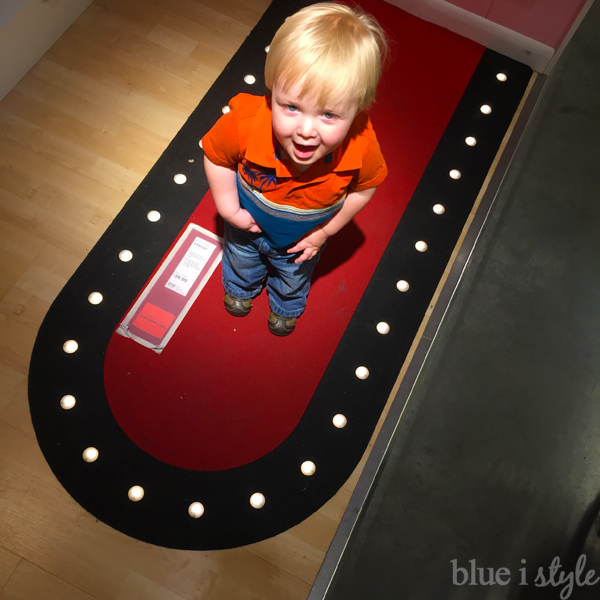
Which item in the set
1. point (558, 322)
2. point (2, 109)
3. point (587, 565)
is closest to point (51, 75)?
point (2, 109)

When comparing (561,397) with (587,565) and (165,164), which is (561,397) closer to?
(587,565)

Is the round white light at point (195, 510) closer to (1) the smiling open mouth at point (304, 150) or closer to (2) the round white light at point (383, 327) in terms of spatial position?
(2) the round white light at point (383, 327)

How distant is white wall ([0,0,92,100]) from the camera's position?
1916mm

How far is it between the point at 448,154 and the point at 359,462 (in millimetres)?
1220

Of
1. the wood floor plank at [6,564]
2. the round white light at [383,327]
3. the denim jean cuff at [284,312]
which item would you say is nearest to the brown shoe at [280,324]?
the denim jean cuff at [284,312]

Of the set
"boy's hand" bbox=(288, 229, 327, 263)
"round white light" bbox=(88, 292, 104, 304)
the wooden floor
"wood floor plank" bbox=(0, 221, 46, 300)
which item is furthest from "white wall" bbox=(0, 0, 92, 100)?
"boy's hand" bbox=(288, 229, 327, 263)

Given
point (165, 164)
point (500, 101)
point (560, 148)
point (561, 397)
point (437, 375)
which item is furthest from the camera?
point (500, 101)

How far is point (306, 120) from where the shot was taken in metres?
0.97

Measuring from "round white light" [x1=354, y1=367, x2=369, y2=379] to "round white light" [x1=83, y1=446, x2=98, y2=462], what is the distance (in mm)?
864

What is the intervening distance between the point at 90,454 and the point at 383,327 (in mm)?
1033

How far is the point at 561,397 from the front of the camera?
1.36m

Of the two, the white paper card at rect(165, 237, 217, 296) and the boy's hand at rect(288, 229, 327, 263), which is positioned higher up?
the boy's hand at rect(288, 229, 327, 263)

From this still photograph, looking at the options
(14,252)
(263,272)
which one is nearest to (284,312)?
(263,272)

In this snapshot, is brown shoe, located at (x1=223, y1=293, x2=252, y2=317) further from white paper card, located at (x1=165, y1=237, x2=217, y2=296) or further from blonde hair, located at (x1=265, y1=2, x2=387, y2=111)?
blonde hair, located at (x1=265, y1=2, x2=387, y2=111)
